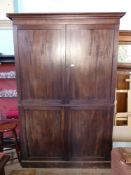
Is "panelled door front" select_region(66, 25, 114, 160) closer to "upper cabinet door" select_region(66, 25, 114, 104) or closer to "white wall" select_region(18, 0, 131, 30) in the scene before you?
"upper cabinet door" select_region(66, 25, 114, 104)

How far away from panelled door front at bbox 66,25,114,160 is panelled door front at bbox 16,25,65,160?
12cm

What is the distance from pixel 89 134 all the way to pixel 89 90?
57 cm

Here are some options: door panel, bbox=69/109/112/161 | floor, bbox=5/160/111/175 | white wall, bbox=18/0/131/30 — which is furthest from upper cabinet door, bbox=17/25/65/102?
floor, bbox=5/160/111/175

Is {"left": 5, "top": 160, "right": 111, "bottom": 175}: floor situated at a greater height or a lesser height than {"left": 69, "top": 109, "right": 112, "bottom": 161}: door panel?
lesser

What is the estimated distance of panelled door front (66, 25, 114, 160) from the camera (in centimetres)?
214

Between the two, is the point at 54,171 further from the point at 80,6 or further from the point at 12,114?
the point at 80,6

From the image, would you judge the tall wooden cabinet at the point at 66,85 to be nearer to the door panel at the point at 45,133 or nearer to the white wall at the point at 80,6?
the door panel at the point at 45,133

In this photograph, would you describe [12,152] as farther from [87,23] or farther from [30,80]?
[87,23]

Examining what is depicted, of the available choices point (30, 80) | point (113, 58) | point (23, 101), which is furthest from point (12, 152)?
point (113, 58)

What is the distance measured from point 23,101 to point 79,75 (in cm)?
75

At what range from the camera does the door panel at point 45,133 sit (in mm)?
2361

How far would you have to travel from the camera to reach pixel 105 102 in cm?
230

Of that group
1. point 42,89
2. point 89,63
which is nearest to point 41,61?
point 42,89

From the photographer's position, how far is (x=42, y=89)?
2.29m
